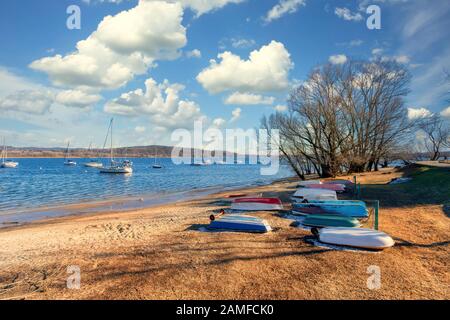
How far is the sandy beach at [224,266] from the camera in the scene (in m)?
5.38

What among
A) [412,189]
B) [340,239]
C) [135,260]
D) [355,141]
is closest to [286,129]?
[355,141]

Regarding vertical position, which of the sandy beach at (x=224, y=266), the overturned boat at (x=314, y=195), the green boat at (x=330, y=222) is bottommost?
the sandy beach at (x=224, y=266)

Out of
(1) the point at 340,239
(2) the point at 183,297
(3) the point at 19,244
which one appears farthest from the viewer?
(3) the point at 19,244

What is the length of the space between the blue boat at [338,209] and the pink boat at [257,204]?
5.51 feet

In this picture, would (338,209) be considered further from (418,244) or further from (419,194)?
(419,194)

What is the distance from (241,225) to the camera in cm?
958

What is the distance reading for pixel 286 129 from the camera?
3288 centimetres

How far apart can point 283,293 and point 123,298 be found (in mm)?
3108

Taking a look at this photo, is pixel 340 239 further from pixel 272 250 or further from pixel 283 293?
pixel 283 293

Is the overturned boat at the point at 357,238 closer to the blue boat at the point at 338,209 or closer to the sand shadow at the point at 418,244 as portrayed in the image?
the sand shadow at the point at 418,244

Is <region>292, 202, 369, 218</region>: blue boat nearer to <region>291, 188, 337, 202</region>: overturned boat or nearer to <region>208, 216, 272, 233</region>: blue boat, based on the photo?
<region>291, 188, 337, 202</region>: overturned boat

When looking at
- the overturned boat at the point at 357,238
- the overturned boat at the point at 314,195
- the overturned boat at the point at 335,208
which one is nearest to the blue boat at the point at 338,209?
the overturned boat at the point at 335,208

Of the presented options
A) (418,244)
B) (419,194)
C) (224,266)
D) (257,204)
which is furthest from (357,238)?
(419,194)

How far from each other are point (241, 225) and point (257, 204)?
4.57m
